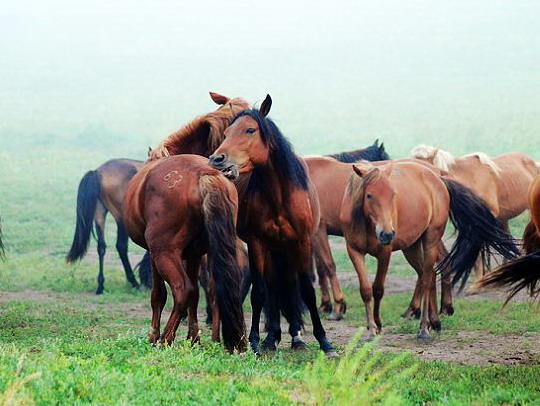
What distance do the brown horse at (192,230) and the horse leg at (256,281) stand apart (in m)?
0.94

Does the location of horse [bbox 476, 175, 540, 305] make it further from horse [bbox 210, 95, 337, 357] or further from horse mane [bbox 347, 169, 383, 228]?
horse mane [bbox 347, 169, 383, 228]

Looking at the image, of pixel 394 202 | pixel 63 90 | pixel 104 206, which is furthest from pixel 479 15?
pixel 394 202

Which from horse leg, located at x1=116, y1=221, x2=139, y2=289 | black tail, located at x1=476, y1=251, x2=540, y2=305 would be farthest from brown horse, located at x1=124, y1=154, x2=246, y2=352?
horse leg, located at x1=116, y1=221, x2=139, y2=289

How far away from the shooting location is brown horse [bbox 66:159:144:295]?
15.4 m

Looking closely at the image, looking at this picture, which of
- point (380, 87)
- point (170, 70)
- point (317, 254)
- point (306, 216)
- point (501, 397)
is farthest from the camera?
point (170, 70)

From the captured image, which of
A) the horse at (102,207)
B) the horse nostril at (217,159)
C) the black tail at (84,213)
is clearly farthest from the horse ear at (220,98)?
the black tail at (84,213)

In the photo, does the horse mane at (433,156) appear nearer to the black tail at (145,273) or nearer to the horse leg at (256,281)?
the black tail at (145,273)

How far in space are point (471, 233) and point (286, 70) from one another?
46.4 meters

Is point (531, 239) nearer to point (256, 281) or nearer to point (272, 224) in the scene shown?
point (272, 224)

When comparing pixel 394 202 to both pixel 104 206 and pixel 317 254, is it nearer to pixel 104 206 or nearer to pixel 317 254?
pixel 317 254

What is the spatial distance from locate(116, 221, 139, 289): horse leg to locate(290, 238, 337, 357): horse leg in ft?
21.0

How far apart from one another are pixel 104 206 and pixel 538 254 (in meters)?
9.84

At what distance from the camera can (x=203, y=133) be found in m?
9.43

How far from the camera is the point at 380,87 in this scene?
53.2m
